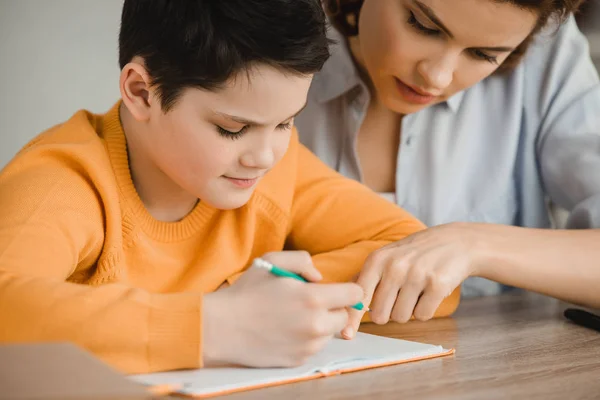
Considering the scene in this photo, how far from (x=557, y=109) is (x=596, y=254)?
40 centimetres

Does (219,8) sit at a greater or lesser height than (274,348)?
greater

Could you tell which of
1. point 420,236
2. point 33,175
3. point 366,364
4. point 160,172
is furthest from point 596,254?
point 33,175

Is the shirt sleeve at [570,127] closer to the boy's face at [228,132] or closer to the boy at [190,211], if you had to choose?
the boy at [190,211]

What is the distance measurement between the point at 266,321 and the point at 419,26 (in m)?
0.59

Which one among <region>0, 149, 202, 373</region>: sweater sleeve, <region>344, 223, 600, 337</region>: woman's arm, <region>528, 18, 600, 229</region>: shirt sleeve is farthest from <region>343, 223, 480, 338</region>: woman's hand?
<region>528, 18, 600, 229</region>: shirt sleeve

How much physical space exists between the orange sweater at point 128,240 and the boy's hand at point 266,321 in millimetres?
23

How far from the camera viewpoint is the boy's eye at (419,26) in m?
1.14

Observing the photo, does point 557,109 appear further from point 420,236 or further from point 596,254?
point 420,236

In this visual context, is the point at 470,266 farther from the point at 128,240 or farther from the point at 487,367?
the point at 128,240

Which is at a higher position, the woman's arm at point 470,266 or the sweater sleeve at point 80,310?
the sweater sleeve at point 80,310

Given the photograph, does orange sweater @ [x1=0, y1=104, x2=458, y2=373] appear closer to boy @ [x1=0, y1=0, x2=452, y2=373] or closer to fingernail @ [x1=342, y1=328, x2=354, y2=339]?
boy @ [x1=0, y1=0, x2=452, y2=373]

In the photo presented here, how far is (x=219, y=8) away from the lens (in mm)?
897

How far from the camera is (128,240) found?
104 centimetres

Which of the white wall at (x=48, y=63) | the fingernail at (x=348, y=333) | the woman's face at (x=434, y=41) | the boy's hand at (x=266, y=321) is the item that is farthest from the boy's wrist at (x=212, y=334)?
the white wall at (x=48, y=63)
